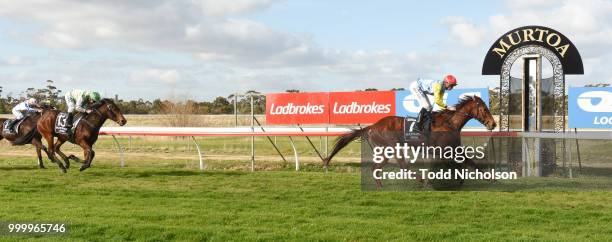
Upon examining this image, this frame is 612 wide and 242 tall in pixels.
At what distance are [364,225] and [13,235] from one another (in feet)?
10.2

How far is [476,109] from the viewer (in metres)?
9.79

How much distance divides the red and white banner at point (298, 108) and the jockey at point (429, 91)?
482 centimetres

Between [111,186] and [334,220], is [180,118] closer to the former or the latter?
[111,186]

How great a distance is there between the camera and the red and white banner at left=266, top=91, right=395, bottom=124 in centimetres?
1401

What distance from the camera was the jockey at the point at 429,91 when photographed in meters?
9.55

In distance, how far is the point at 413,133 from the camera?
31.5ft

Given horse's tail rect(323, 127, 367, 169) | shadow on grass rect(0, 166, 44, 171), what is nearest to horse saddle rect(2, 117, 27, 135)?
shadow on grass rect(0, 166, 44, 171)

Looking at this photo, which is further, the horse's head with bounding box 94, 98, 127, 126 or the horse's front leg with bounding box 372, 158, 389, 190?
the horse's head with bounding box 94, 98, 127, 126

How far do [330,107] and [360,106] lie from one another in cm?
69

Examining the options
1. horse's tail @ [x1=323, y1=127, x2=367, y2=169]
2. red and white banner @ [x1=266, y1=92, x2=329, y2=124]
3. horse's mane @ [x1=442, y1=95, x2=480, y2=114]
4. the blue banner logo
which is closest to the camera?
horse's mane @ [x1=442, y1=95, x2=480, y2=114]

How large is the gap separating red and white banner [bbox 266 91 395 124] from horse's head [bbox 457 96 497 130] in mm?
4078

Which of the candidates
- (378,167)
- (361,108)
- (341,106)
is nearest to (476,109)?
(378,167)

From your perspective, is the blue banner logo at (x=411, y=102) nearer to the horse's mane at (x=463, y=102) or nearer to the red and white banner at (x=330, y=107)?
the red and white banner at (x=330, y=107)

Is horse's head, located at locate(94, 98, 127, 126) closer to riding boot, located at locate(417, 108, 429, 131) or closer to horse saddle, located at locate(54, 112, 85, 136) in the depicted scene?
horse saddle, located at locate(54, 112, 85, 136)
